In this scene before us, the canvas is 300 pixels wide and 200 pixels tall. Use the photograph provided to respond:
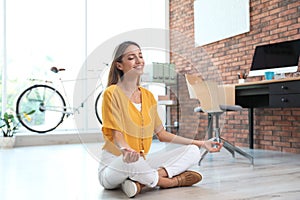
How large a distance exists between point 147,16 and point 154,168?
13.8ft

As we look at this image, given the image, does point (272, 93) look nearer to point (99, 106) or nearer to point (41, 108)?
point (99, 106)

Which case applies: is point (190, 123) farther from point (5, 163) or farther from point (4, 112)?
point (4, 112)

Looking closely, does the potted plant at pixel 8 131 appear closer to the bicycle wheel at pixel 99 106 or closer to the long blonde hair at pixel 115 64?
the bicycle wheel at pixel 99 106

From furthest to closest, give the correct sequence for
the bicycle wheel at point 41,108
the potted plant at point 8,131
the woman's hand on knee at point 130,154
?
the bicycle wheel at point 41,108 → the potted plant at point 8,131 → the woman's hand on knee at point 130,154

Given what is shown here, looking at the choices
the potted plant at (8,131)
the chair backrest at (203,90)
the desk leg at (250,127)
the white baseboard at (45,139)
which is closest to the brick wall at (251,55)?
the desk leg at (250,127)

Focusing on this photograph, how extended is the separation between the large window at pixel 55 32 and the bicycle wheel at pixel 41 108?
144 mm

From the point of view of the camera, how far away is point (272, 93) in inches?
119

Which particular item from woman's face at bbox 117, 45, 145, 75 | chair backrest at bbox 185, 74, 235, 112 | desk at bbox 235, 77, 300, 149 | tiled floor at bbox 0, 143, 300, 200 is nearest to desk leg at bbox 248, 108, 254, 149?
desk at bbox 235, 77, 300, 149

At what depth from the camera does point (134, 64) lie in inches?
57.4

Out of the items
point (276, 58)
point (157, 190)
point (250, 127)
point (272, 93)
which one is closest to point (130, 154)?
point (157, 190)

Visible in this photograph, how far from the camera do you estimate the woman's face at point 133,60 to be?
1.44 m

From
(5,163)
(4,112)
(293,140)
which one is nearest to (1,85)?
(4,112)

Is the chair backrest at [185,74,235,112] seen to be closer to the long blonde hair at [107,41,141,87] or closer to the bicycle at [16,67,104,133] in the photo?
the long blonde hair at [107,41,141,87]

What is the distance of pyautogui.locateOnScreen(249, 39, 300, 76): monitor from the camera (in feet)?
11.2
